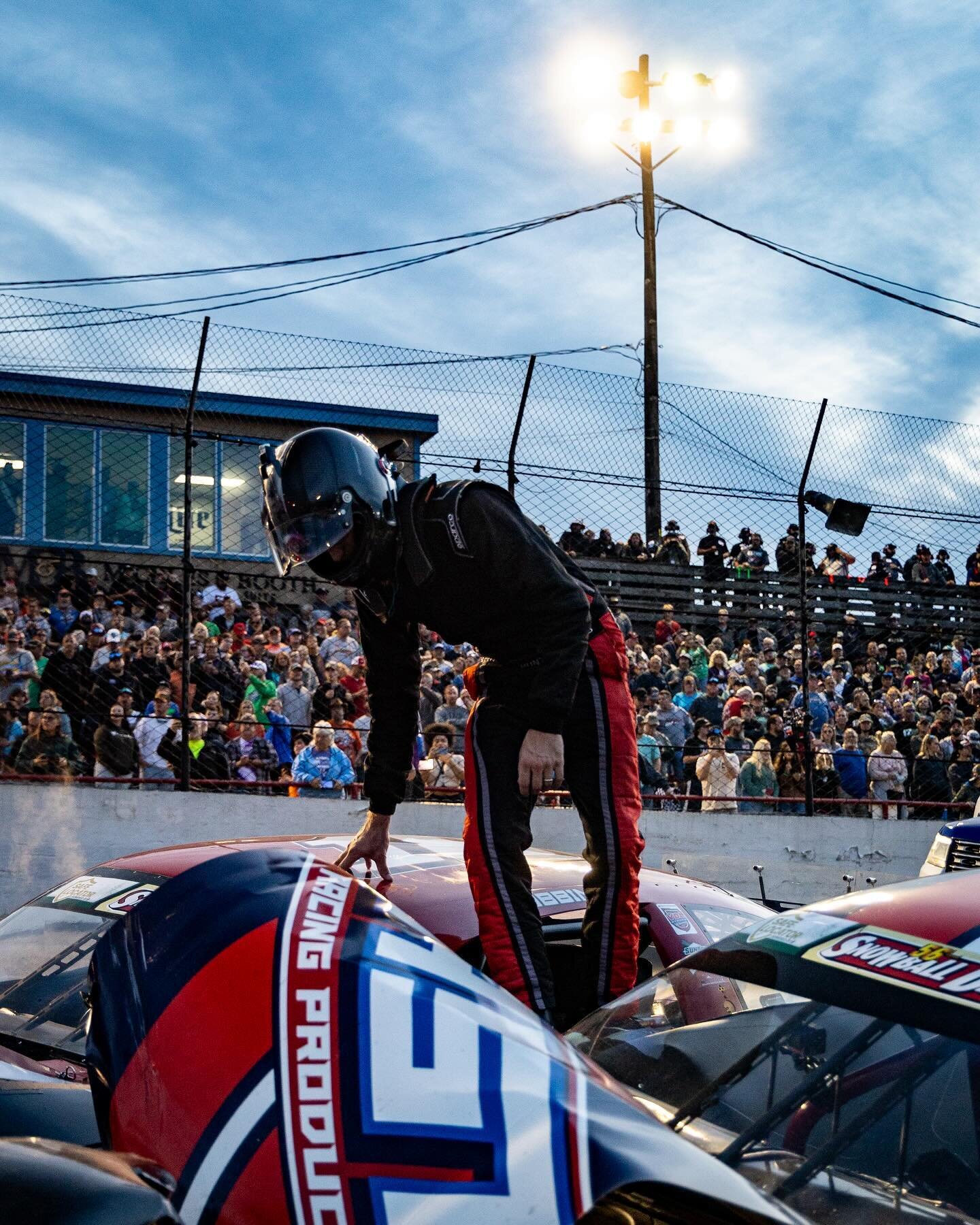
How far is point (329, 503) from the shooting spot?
299cm

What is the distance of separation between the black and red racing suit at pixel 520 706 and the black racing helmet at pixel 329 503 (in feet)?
0.26

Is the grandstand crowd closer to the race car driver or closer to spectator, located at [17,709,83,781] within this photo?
spectator, located at [17,709,83,781]

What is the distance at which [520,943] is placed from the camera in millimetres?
3078

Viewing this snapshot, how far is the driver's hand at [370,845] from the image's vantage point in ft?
11.1

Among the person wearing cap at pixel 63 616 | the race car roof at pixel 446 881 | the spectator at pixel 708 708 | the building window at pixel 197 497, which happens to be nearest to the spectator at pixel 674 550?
the spectator at pixel 708 708

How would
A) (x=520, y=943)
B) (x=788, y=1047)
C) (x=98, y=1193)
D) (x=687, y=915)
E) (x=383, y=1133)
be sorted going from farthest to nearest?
(x=687, y=915) → (x=520, y=943) → (x=788, y=1047) → (x=383, y=1133) → (x=98, y=1193)

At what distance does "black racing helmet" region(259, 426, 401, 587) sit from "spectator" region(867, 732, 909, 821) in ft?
26.4

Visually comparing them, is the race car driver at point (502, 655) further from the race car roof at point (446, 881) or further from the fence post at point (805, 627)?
the fence post at point (805, 627)

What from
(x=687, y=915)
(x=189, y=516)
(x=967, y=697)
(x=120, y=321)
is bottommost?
(x=687, y=915)

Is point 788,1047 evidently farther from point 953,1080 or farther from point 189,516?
point 189,516

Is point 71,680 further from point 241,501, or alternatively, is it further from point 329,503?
point 329,503

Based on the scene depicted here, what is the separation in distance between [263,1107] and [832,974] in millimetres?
1020

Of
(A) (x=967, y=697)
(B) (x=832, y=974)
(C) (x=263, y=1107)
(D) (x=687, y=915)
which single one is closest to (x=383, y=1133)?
(C) (x=263, y=1107)

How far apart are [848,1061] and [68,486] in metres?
14.1
